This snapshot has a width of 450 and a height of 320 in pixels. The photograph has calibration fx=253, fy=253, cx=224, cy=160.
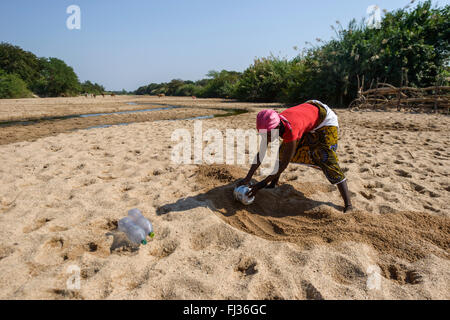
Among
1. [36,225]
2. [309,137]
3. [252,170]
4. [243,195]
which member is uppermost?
[309,137]

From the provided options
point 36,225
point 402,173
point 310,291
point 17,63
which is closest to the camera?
point 310,291

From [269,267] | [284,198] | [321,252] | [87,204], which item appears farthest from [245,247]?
[87,204]

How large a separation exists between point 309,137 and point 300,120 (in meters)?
0.52

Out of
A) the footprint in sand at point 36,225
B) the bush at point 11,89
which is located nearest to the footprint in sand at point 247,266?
the footprint in sand at point 36,225

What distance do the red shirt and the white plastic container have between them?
73 centimetres

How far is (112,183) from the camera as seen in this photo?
3496 millimetres

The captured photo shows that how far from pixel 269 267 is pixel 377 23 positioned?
53.1 feet

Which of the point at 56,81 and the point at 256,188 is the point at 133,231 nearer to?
the point at 256,188

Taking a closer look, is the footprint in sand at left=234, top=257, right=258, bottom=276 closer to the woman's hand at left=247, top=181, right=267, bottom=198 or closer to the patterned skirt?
the woman's hand at left=247, top=181, right=267, bottom=198

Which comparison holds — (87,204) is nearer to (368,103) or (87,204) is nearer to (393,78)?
(368,103)

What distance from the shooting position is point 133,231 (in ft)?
7.38

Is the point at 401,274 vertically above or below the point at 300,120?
below

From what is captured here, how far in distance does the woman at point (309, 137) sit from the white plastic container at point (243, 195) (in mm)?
58

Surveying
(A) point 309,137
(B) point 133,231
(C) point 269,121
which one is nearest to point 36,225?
(B) point 133,231
